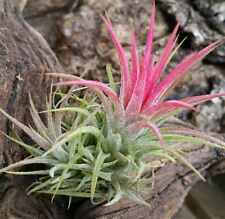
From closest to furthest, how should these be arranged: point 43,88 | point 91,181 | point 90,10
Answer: point 91,181
point 43,88
point 90,10

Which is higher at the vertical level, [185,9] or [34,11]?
[185,9]

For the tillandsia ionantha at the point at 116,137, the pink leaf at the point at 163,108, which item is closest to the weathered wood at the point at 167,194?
the tillandsia ionantha at the point at 116,137

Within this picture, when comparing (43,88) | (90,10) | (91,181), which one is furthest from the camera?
(90,10)

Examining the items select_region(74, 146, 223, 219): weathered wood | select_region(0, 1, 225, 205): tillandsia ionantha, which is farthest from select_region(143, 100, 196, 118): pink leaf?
select_region(74, 146, 223, 219): weathered wood

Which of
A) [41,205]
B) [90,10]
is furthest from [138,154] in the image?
[90,10]

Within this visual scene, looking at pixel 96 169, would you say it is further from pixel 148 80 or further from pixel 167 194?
pixel 167 194

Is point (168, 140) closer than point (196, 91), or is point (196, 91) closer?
point (168, 140)

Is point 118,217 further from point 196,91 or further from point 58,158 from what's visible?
point 196,91

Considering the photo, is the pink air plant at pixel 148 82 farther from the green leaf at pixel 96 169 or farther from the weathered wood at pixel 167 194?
the weathered wood at pixel 167 194

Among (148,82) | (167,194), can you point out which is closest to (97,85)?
(148,82)
